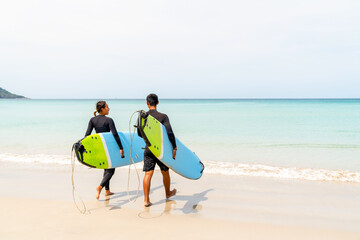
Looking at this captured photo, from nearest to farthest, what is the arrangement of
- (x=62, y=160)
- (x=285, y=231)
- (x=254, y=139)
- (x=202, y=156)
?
1. (x=285, y=231)
2. (x=62, y=160)
3. (x=202, y=156)
4. (x=254, y=139)

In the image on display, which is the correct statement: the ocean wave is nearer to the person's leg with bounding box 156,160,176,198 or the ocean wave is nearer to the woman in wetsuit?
the person's leg with bounding box 156,160,176,198

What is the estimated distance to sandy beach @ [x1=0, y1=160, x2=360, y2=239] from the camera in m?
3.32

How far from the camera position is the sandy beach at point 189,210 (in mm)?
3318

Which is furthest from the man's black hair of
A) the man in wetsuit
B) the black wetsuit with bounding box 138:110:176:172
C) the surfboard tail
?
the surfboard tail

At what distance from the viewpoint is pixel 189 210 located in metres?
4.07

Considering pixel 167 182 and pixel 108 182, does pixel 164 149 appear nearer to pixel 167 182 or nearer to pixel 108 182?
pixel 167 182

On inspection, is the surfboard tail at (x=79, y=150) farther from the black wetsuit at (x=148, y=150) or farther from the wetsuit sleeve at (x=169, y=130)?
the wetsuit sleeve at (x=169, y=130)

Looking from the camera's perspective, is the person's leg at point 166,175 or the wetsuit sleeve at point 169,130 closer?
the wetsuit sleeve at point 169,130

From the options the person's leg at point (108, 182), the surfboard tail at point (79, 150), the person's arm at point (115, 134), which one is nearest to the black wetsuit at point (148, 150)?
the person's arm at point (115, 134)

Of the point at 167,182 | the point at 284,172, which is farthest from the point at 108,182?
the point at 284,172

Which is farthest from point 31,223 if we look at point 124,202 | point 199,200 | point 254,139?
point 254,139

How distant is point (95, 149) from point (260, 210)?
281 centimetres

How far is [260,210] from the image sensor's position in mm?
4086

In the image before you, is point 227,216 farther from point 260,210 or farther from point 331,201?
point 331,201
